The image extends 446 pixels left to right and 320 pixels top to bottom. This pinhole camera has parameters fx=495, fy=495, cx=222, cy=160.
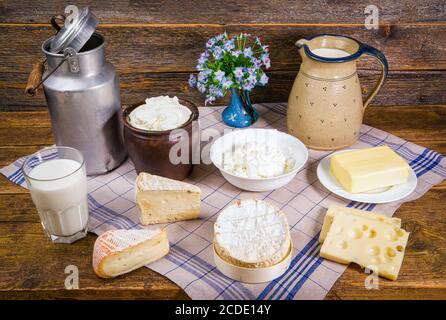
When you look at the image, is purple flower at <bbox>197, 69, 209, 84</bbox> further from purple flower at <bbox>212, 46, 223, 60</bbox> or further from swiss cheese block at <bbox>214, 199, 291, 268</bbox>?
swiss cheese block at <bbox>214, 199, 291, 268</bbox>

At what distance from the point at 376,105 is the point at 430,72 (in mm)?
207

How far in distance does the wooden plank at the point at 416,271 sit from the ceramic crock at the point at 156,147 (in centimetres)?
51

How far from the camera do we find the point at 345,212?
1.15 meters

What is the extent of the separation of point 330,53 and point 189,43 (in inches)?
18.6

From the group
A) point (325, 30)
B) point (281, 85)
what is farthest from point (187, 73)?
point (325, 30)

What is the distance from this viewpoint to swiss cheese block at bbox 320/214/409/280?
1043 millimetres

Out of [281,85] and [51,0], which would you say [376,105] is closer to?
[281,85]

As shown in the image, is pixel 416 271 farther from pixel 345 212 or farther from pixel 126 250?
pixel 126 250

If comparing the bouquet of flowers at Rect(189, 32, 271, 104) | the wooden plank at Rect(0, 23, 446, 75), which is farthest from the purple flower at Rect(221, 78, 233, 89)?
the wooden plank at Rect(0, 23, 446, 75)

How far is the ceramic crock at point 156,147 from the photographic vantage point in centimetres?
123

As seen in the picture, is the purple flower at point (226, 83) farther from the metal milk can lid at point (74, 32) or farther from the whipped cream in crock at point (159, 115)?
the metal milk can lid at point (74, 32)

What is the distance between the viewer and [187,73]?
1681mm

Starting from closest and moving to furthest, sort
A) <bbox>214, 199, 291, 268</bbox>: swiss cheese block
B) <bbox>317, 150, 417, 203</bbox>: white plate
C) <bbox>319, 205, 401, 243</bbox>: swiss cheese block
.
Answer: <bbox>214, 199, 291, 268</bbox>: swiss cheese block
<bbox>319, 205, 401, 243</bbox>: swiss cheese block
<bbox>317, 150, 417, 203</bbox>: white plate

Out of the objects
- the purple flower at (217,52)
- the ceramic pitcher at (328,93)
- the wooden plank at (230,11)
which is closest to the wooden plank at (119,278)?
the ceramic pitcher at (328,93)
